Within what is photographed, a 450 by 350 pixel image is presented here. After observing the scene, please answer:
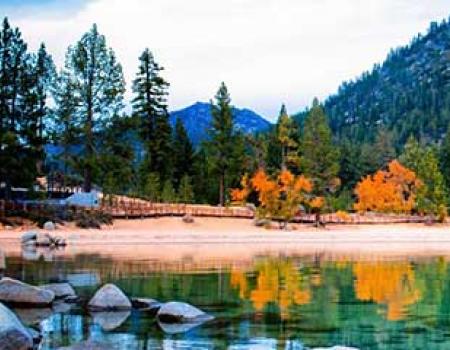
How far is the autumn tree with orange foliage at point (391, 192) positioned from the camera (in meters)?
94.9

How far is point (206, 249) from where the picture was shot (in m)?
56.5

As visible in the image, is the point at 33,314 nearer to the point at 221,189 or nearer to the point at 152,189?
the point at 152,189

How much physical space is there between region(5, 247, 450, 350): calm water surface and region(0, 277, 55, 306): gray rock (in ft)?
2.05

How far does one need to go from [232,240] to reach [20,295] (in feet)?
142

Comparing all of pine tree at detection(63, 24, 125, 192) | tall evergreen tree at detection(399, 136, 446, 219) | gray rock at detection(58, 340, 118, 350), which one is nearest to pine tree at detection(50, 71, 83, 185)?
pine tree at detection(63, 24, 125, 192)

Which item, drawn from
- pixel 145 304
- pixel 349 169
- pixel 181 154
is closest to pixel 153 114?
pixel 181 154

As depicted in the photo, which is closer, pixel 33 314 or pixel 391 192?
pixel 33 314

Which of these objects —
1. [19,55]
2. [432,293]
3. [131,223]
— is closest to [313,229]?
[131,223]

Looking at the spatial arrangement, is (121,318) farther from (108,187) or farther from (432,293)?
(108,187)

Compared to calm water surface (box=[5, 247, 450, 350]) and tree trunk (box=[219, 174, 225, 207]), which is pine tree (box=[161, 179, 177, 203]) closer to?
tree trunk (box=[219, 174, 225, 207])

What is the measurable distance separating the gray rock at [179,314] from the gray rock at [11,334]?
6073mm

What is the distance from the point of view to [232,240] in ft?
220

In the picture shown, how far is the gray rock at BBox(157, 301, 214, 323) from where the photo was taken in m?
22.2

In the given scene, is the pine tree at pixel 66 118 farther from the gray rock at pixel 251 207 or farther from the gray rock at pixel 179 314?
the gray rock at pixel 179 314
